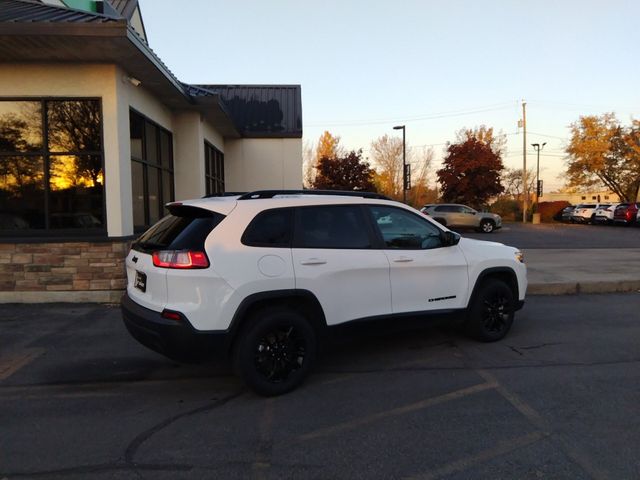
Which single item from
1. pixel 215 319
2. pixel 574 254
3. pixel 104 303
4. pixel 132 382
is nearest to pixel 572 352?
pixel 215 319

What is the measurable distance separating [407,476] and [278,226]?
2.22m

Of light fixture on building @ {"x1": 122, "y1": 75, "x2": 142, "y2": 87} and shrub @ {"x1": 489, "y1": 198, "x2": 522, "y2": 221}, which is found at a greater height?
light fixture on building @ {"x1": 122, "y1": 75, "x2": 142, "y2": 87}

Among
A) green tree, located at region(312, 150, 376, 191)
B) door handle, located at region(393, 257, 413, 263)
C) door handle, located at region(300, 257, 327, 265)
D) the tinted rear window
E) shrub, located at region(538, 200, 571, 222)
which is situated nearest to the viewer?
the tinted rear window

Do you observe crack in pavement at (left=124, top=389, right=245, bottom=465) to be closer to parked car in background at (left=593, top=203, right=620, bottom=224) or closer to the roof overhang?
the roof overhang

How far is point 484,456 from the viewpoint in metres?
3.12

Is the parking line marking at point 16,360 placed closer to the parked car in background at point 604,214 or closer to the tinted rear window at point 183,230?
the tinted rear window at point 183,230

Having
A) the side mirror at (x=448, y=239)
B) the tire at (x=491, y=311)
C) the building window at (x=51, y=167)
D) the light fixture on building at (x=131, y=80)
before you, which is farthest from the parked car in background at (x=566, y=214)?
the building window at (x=51, y=167)

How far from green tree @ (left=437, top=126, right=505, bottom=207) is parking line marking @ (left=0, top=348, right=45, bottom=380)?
39.2 m

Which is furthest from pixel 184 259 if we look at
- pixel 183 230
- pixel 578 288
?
pixel 578 288

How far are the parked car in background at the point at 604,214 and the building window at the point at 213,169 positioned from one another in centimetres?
3016

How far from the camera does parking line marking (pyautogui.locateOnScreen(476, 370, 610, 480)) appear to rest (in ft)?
9.63

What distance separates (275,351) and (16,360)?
9.99 ft

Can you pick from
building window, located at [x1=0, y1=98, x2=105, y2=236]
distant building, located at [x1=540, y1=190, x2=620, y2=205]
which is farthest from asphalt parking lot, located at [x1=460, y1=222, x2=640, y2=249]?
distant building, located at [x1=540, y1=190, x2=620, y2=205]

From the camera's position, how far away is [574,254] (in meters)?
13.9
